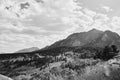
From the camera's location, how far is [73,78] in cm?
2186

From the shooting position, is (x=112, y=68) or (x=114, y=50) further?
(x=114, y=50)

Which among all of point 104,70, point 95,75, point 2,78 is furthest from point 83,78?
point 2,78

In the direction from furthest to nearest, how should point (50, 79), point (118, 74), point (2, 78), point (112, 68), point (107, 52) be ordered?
point (107, 52), point (50, 79), point (112, 68), point (118, 74), point (2, 78)

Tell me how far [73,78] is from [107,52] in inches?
1803

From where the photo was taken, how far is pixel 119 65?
2030cm

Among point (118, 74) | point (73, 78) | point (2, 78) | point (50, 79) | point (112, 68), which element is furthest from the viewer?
point (50, 79)

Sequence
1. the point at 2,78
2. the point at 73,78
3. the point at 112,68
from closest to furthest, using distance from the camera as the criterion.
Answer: the point at 2,78 → the point at 112,68 → the point at 73,78

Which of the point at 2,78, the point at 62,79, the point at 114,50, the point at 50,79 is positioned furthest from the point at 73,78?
the point at 114,50

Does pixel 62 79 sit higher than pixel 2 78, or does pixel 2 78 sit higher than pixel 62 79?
pixel 2 78

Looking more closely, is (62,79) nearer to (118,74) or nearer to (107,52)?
(118,74)

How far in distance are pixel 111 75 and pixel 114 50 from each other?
51.9 meters

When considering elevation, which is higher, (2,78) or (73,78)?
(2,78)

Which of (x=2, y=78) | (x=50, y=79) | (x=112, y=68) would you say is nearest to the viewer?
(x=2, y=78)

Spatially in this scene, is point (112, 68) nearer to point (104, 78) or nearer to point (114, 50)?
point (104, 78)
